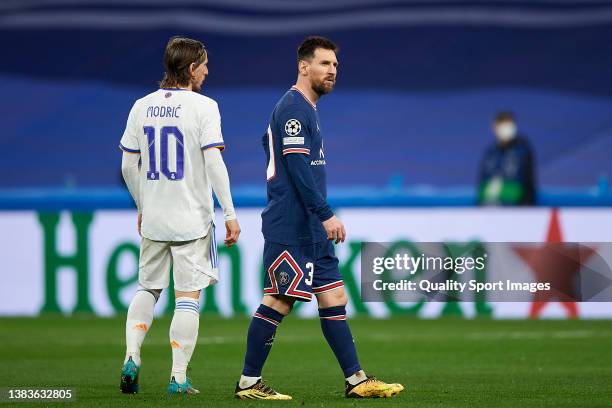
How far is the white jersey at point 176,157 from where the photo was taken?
22.3ft

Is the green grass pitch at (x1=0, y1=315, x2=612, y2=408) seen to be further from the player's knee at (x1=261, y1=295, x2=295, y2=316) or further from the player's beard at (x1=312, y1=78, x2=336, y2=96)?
the player's beard at (x1=312, y1=78, x2=336, y2=96)

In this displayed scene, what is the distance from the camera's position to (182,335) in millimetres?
6801

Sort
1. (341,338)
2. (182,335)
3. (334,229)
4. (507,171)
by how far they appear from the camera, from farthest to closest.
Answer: (507,171), (182,335), (341,338), (334,229)

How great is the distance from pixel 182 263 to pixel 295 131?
95 cm

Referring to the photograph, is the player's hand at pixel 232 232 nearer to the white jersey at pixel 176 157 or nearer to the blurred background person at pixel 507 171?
the white jersey at pixel 176 157

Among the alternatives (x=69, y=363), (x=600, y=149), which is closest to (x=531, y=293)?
(x=69, y=363)

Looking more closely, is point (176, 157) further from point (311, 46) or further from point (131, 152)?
point (311, 46)

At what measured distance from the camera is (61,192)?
16656 mm

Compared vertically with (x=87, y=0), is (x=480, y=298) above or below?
below

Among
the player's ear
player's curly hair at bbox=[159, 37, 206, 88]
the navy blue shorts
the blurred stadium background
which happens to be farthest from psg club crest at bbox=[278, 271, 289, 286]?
the blurred stadium background

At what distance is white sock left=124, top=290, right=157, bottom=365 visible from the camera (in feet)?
22.4

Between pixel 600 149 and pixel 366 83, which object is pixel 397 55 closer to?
pixel 366 83

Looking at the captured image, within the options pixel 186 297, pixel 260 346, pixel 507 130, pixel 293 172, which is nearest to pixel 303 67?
pixel 293 172

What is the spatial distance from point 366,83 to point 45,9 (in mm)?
6266
